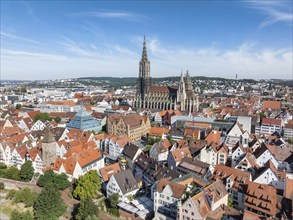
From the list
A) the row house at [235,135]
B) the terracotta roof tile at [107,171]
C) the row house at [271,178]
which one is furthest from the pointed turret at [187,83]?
the row house at [271,178]

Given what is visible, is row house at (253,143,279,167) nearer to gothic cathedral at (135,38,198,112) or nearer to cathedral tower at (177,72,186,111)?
cathedral tower at (177,72,186,111)

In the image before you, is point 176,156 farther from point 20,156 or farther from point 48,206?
point 20,156

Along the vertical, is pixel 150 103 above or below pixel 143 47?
below

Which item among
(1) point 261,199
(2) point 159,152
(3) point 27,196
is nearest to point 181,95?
(2) point 159,152

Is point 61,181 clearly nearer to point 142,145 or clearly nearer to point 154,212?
point 154,212

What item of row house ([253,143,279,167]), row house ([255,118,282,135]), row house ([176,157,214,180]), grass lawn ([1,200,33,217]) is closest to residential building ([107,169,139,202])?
row house ([176,157,214,180])

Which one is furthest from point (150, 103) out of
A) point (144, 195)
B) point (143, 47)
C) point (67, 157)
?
point (144, 195)

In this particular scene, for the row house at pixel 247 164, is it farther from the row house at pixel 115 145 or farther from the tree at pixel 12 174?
the tree at pixel 12 174

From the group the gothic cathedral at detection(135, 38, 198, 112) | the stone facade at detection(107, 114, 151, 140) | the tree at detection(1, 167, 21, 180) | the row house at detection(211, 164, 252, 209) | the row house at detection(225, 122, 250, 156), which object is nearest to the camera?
the row house at detection(211, 164, 252, 209)
